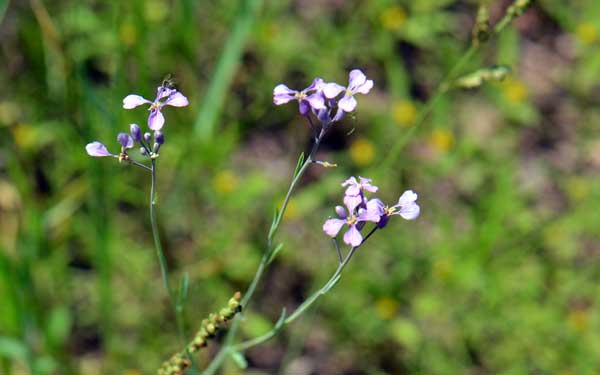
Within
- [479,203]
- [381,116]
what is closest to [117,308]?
[381,116]

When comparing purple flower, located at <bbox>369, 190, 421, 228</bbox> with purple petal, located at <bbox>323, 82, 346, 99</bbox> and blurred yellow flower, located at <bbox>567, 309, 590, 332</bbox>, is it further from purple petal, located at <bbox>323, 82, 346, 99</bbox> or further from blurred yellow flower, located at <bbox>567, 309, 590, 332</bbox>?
blurred yellow flower, located at <bbox>567, 309, 590, 332</bbox>

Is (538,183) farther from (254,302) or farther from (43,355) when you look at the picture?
(43,355)

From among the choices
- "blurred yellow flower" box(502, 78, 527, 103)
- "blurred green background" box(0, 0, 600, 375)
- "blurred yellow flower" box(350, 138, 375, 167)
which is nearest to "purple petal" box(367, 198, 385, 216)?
"blurred green background" box(0, 0, 600, 375)

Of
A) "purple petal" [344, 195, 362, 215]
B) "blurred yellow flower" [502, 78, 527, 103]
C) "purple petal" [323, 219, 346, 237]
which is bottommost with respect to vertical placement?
"purple petal" [323, 219, 346, 237]

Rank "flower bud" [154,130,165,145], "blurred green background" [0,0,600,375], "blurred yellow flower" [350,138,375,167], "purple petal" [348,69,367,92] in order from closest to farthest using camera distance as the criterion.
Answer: "flower bud" [154,130,165,145] < "purple petal" [348,69,367,92] < "blurred green background" [0,0,600,375] < "blurred yellow flower" [350,138,375,167]

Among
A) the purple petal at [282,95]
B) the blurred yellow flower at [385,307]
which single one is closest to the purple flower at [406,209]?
the purple petal at [282,95]

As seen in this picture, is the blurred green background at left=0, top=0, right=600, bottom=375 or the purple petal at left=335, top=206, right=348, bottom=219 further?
the blurred green background at left=0, top=0, right=600, bottom=375
